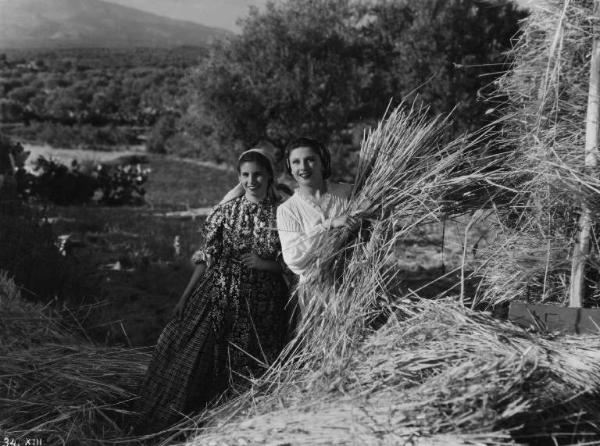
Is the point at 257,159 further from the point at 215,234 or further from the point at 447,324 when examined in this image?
the point at 447,324

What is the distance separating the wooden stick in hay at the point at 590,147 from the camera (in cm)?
264

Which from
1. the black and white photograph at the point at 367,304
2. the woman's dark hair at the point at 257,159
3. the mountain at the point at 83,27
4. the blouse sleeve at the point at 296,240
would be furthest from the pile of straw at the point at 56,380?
the mountain at the point at 83,27

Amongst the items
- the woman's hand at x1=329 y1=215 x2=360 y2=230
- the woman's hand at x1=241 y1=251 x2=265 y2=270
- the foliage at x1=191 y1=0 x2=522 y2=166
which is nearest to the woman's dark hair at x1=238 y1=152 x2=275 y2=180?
the woman's hand at x1=241 y1=251 x2=265 y2=270

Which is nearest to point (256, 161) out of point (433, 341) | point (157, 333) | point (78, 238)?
point (433, 341)

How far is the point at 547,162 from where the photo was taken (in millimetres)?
2641

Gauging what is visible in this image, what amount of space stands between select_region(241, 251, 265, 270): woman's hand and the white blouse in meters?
0.21

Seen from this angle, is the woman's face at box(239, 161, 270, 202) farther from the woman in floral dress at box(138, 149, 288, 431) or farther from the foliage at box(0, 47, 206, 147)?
the foliage at box(0, 47, 206, 147)

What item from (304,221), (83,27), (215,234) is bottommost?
(215,234)

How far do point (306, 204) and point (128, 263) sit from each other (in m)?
3.83

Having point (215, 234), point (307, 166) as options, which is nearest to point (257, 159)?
point (307, 166)

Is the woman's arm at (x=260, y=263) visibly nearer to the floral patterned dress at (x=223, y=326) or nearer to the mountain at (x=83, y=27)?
the floral patterned dress at (x=223, y=326)

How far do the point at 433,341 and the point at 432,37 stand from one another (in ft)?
32.4

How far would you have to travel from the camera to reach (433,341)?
2.33 m

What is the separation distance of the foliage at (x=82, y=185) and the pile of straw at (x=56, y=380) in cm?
666
